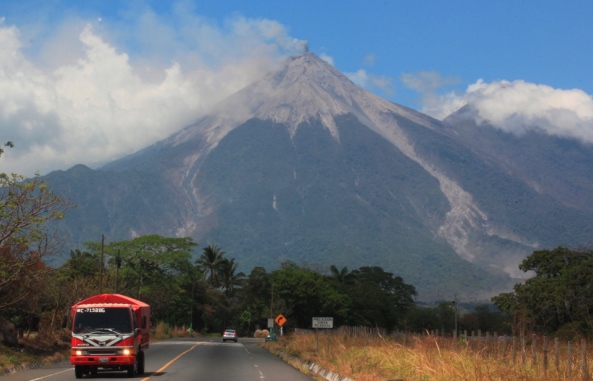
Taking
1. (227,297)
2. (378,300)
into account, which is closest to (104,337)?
(378,300)

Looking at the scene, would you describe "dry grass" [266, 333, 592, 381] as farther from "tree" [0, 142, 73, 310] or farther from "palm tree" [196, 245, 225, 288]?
"palm tree" [196, 245, 225, 288]

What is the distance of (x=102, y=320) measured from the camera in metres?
27.2

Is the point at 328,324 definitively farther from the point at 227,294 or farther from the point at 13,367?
the point at 227,294

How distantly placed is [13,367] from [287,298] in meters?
79.3

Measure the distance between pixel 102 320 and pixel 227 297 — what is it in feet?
389

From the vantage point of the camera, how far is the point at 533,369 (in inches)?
747

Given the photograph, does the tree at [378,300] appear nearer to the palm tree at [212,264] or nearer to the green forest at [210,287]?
the green forest at [210,287]

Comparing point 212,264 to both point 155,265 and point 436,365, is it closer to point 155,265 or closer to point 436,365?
point 155,265

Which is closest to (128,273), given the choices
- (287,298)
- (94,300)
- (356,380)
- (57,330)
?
(287,298)

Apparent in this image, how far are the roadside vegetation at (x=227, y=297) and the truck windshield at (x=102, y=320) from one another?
5716mm

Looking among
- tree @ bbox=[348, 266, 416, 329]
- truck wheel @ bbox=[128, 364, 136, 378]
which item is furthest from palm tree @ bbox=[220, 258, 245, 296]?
truck wheel @ bbox=[128, 364, 136, 378]

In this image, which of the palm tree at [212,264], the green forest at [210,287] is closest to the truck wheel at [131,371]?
the green forest at [210,287]

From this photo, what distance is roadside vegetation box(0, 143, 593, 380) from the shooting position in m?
32.6

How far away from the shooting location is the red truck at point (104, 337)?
26672mm
